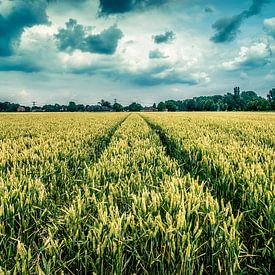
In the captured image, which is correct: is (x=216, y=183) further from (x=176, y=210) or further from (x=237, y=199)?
(x=176, y=210)

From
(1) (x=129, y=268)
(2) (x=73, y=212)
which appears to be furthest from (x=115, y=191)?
(1) (x=129, y=268)

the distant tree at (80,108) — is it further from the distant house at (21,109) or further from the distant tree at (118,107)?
the distant house at (21,109)

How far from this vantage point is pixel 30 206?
2.87 m

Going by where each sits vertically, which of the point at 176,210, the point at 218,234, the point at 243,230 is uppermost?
the point at 176,210

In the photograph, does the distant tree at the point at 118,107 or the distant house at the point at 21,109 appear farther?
the distant tree at the point at 118,107

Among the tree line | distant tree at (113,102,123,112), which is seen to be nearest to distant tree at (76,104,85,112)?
the tree line

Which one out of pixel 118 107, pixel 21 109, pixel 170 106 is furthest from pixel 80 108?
pixel 170 106

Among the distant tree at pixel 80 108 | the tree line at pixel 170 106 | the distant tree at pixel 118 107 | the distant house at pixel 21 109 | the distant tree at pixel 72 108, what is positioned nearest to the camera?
the tree line at pixel 170 106

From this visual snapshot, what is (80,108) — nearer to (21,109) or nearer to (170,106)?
(21,109)

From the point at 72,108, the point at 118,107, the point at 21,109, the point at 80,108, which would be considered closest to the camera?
the point at 21,109

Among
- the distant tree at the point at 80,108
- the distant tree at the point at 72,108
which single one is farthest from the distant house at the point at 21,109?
the distant tree at the point at 80,108

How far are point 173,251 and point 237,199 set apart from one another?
2.05m

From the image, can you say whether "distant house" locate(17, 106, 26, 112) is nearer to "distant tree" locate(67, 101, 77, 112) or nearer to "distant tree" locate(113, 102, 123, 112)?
"distant tree" locate(67, 101, 77, 112)

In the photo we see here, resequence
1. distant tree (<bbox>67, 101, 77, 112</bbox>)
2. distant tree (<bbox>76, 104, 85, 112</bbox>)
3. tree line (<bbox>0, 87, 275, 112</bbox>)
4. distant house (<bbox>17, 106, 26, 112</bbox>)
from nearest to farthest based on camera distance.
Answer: tree line (<bbox>0, 87, 275, 112</bbox>)
distant house (<bbox>17, 106, 26, 112</bbox>)
distant tree (<bbox>67, 101, 77, 112</bbox>)
distant tree (<bbox>76, 104, 85, 112</bbox>)
